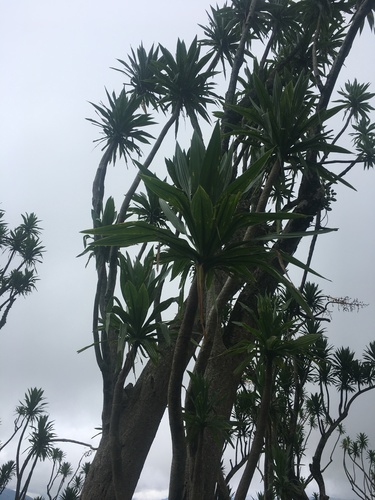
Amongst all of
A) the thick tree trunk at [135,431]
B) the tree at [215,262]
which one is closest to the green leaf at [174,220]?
the tree at [215,262]

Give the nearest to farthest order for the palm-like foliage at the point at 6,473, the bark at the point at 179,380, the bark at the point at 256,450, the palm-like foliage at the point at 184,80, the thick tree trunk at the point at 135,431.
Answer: the bark at the point at 179,380
the bark at the point at 256,450
the thick tree trunk at the point at 135,431
the palm-like foliage at the point at 184,80
the palm-like foliage at the point at 6,473

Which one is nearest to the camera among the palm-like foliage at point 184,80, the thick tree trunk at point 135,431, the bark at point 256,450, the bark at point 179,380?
the bark at point 179,380

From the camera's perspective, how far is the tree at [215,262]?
237 cm

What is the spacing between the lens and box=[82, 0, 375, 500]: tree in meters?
2.37

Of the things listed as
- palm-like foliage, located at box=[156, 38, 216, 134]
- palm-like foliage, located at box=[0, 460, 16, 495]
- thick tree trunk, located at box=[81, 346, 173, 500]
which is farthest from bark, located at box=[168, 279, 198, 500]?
palm-like foliage, located at box=[0, 460, 16, 495]

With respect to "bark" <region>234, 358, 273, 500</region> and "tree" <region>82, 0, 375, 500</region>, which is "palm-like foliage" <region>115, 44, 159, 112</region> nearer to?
"tree" <region>82, 0, 375, 500</region>

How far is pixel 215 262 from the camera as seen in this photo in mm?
2328

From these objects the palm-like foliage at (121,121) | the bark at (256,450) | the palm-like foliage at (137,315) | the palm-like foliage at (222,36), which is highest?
the palm-like foliage at (222,36)

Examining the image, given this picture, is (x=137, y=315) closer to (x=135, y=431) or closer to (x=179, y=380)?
(x=179, y=380)

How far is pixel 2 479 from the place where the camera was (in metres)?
15.4

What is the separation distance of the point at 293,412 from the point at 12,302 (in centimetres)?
859

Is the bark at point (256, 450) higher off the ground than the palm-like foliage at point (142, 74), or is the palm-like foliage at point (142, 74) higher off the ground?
the palm-like foliage at point (142, 74)

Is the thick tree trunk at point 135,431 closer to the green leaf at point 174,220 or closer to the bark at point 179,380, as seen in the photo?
the bark at point 179,380

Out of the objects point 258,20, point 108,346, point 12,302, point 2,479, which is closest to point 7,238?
point 12,302
